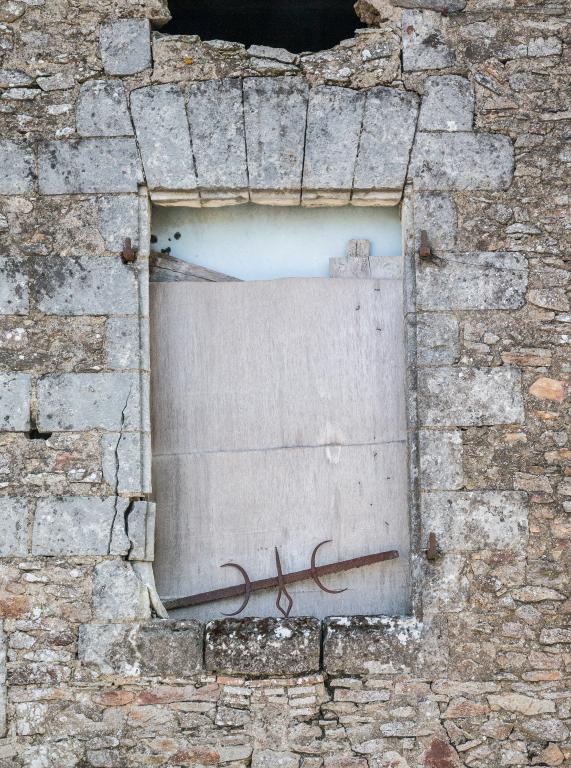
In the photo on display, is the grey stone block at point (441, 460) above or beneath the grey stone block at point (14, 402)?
beneath

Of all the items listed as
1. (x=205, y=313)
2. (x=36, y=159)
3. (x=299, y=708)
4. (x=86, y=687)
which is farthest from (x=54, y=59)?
(x=299, y=708)

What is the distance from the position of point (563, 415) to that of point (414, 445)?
66 centimetres

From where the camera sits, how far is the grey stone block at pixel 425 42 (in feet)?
14.4

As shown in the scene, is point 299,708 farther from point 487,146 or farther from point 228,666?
point 487,146

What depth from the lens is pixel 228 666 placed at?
4.01 m

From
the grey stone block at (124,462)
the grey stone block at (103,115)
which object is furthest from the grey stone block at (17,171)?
the grey stone block at (124,462)

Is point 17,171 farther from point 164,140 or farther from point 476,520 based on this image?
point 476,520

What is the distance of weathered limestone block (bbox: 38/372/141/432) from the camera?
4.18 metres

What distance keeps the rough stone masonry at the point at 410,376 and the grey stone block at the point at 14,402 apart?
0.03 ft

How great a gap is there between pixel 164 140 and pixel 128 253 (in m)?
0.56

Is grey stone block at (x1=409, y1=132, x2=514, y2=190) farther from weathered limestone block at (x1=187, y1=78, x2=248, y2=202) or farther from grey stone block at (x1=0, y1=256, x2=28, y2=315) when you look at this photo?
grey stone block at (x1=0, y1=256, x2=28, y2=315)

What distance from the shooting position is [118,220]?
4.32 m

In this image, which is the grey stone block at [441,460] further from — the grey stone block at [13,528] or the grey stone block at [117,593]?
the grey stone block at [13,528]

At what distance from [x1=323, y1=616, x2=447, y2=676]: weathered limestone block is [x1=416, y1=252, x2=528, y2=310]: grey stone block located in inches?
56.3
